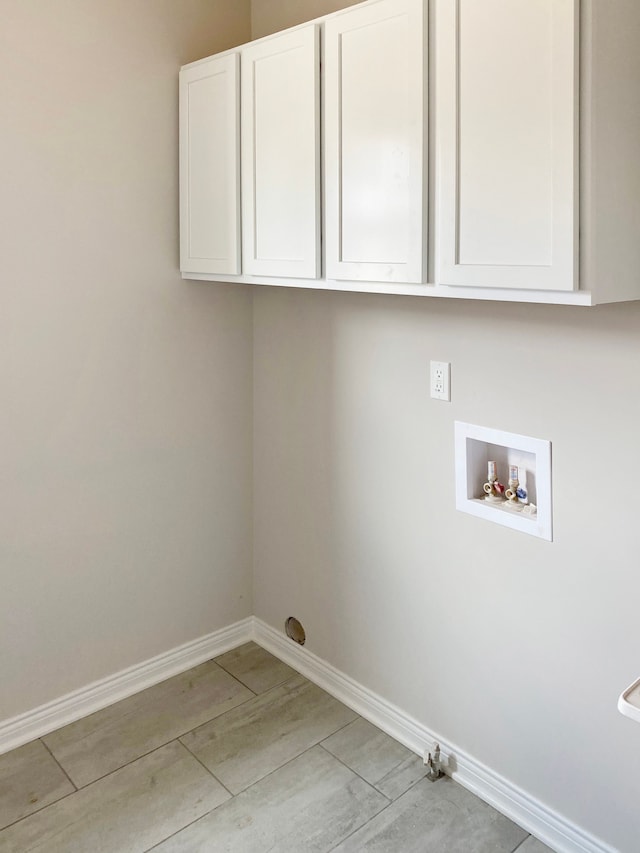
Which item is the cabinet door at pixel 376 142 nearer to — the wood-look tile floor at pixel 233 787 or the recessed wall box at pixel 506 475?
the recessed wall box at pixel 506 475

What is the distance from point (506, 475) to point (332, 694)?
1.13m

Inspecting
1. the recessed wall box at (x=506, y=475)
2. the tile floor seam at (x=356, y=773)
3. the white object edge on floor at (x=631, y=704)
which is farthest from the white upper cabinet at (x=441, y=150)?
the tile floor seam at (x=356, y=773)

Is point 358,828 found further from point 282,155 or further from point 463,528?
point 282,155

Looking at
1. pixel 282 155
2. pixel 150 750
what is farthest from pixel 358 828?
pixel 282 155

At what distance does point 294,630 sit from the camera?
2895 mm

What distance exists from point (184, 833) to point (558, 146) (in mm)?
1974

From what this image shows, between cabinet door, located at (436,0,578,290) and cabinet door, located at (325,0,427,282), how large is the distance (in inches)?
2.6

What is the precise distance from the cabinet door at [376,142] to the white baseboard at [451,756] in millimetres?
1432

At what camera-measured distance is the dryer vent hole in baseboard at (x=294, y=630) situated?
2859 millimetres

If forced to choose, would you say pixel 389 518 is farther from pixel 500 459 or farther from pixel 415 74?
pixel 415 74

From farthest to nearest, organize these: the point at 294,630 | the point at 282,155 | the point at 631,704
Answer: the point at 294,630, the point at 282,155, the point at 631,704

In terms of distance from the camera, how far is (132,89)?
95.4 inches

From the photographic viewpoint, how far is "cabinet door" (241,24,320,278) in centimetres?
202

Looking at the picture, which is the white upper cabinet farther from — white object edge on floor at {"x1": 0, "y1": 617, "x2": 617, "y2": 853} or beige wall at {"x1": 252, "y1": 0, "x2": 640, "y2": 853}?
white object edge on floor at {"x1": 0, "y1": 617, "x2": 617, "y2": 853}
